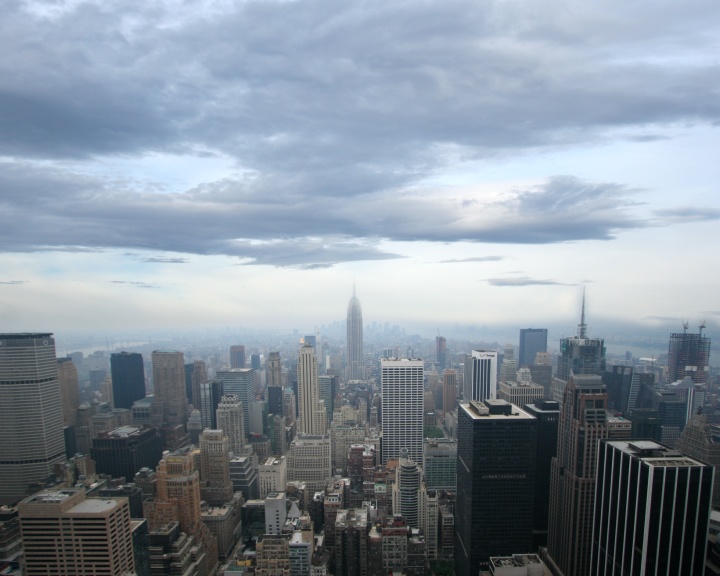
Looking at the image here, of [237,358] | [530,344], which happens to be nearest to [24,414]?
[237,358]

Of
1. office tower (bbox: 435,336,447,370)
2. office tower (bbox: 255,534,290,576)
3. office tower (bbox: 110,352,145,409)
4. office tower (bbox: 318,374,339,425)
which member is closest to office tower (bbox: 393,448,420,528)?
office tower (bbox: 255,534,290,576)

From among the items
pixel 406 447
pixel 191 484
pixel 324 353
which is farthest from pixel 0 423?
pixel 324 353

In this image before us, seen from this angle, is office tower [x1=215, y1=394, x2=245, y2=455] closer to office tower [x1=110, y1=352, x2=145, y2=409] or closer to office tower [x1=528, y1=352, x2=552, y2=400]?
office tower [x1=110, y1=352, x2=145, y2=409]

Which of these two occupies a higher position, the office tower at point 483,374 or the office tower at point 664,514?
the office tower at point 664,514

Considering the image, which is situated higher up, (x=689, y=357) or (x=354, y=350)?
(x=689, y=357)

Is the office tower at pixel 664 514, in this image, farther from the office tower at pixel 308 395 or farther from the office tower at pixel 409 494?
the office tower at pixel 308 395

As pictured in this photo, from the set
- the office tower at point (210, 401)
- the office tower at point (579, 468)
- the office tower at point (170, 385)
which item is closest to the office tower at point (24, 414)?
the office tower at point (170, 385)

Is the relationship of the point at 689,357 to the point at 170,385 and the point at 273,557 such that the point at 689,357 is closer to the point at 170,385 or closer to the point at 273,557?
the point at 273,557
